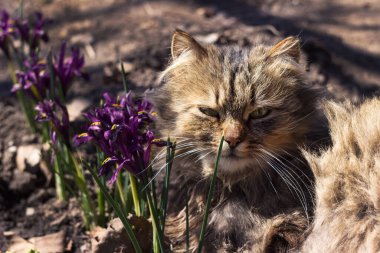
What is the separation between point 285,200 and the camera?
8.35 feet

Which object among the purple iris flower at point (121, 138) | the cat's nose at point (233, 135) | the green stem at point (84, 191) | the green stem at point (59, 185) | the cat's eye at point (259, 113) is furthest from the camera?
the green stem at point (59, 185)

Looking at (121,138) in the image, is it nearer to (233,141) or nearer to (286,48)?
(233,141)

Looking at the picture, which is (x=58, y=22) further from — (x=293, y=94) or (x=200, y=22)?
(x=293, y=94)

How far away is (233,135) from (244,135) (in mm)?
58

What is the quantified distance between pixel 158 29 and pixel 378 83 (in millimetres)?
1971

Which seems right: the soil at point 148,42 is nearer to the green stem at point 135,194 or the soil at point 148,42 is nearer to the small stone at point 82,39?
the small stone at point 82,39

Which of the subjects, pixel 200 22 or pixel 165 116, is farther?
pixel 200 22

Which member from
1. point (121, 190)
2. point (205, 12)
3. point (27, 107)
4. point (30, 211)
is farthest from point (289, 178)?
point (205, 12)

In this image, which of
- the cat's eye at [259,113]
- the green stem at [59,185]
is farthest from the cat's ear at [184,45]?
the green stem at [59,185]

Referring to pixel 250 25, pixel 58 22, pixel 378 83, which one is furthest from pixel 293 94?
pixel 58 22

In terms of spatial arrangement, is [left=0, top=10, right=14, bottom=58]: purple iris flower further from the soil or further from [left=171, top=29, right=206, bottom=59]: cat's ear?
[left=171, top=29, right=206, bottom=59]: cat's ear

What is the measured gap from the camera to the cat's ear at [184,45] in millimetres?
2586

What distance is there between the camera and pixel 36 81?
121 inches

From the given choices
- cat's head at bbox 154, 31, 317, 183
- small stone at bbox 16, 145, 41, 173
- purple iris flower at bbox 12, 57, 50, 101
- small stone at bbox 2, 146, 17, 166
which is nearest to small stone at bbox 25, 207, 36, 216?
small stone at bbox 16, 145, 41, 173
